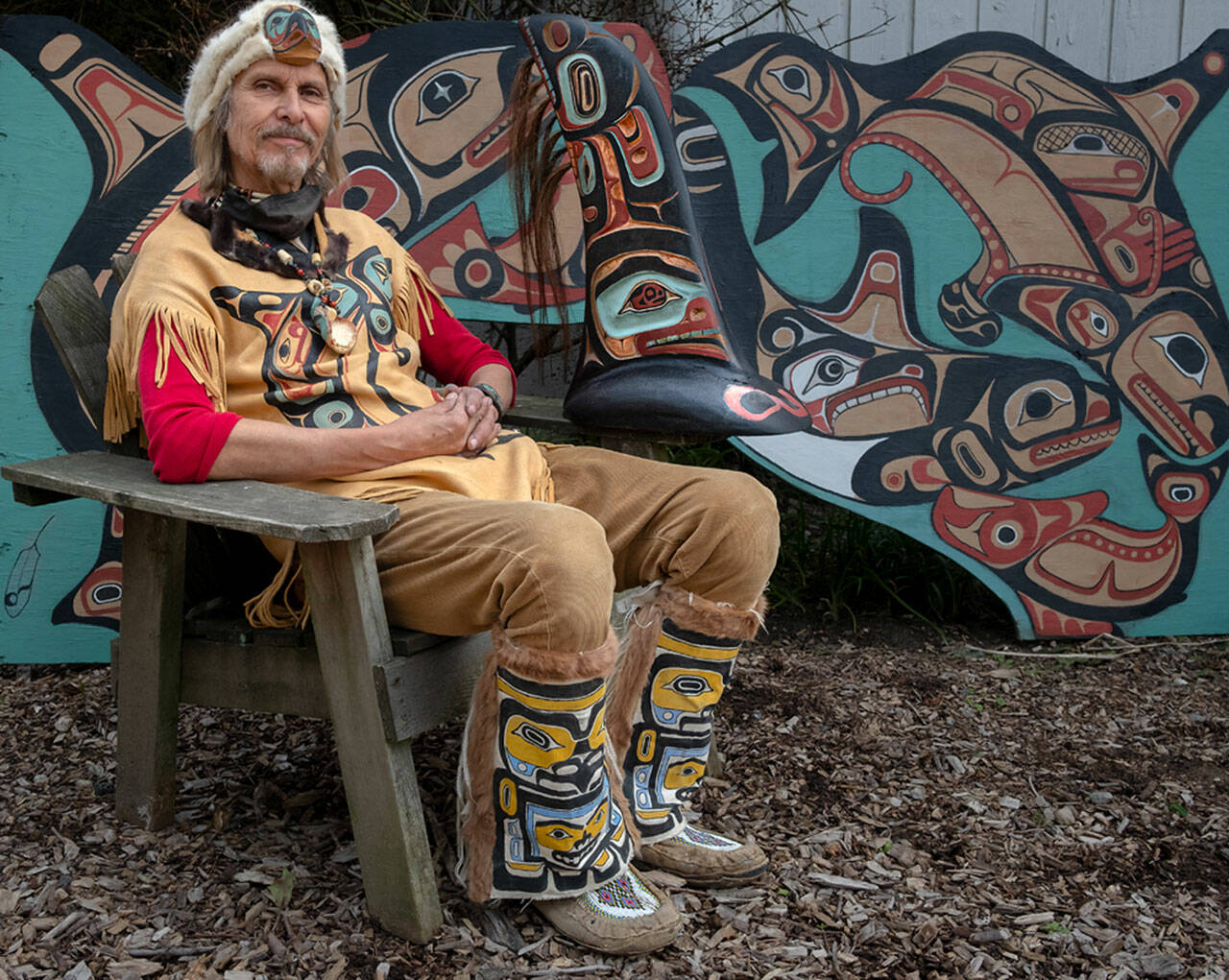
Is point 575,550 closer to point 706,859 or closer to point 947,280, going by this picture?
point 706,859

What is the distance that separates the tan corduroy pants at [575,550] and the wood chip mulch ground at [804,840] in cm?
49

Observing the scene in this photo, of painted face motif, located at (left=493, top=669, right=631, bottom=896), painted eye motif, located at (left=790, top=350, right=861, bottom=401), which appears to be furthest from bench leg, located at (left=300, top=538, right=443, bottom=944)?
painted eye motif, located at (left=790, top=350, right=861, bottom=401)

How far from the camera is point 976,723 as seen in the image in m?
2.66

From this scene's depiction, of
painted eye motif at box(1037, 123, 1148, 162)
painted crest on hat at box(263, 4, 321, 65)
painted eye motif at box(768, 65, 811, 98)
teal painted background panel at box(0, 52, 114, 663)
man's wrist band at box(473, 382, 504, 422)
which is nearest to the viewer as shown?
painted crest on hat at box(263, 4, 321, 65)

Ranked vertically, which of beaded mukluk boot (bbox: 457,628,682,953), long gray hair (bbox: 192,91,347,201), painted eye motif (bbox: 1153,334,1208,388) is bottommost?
beaded mukluk boot (bbox: 457,628,682,953)

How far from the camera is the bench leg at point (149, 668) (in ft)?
6.28

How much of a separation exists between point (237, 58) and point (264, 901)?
133cm

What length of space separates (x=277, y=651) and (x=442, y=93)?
152 centimetres

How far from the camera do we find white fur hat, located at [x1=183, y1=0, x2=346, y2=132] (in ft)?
6.17

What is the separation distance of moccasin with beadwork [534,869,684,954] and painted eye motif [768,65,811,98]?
199cm

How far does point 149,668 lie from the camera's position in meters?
1.95

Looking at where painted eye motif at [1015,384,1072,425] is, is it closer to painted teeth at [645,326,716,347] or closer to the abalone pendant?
painted teeth at [645,326,716,347]

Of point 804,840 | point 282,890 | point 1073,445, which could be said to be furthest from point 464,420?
point 1073,445

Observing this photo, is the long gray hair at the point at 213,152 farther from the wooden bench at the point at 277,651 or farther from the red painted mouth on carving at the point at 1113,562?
the red painted mouth on carving at the point at 1113,562
